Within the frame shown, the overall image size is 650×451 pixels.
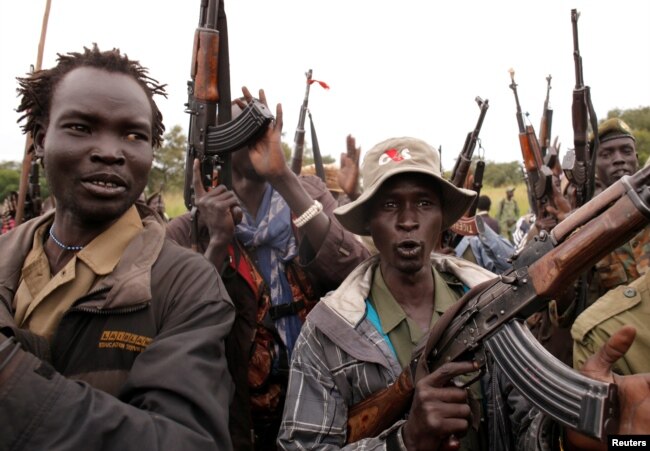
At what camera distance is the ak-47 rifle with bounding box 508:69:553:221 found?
4.50 meters

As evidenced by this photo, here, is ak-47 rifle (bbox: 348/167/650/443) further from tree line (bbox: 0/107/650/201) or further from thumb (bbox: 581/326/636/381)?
tree line (bbox: 0/107/650/201)

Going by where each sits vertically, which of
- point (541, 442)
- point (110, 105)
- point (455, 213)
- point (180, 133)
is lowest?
point (541, 442)

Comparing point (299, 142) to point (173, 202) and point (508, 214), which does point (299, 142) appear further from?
point (508, 214)

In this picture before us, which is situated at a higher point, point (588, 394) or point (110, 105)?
point (110, 105)

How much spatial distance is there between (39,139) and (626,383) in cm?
200

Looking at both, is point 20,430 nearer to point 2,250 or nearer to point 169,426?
point 169,426

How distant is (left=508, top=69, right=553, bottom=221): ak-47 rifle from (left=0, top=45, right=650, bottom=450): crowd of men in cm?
169

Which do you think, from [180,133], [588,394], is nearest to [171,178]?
[180,133]

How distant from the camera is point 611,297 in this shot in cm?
190

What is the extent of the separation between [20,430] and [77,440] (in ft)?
0.41

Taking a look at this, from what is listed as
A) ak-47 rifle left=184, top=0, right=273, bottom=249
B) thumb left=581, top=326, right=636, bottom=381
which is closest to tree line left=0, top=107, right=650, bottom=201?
ak-47 rifle left=184, top=0, right=273, bottom=249

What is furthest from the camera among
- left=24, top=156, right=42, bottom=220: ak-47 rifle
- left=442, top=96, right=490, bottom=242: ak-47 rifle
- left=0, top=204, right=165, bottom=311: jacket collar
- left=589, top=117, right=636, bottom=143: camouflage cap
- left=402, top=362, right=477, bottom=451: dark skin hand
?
left=24, top=156, right=42, bottom=220: ak-47 rifle

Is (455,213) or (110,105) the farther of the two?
(455,213)

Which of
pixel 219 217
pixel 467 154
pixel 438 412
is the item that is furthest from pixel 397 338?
pixel 467 154
